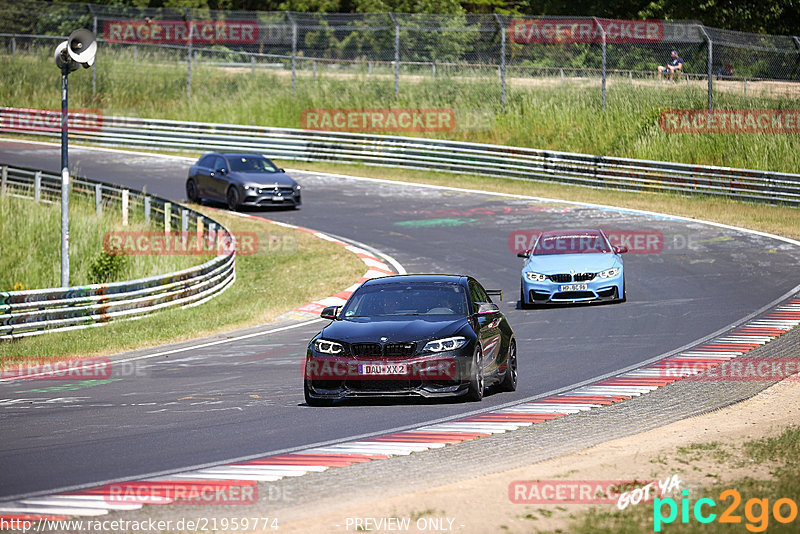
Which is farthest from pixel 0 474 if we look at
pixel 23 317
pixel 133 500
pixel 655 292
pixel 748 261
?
pixel 748 261

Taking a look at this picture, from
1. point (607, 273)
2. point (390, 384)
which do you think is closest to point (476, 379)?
point (390, 384)

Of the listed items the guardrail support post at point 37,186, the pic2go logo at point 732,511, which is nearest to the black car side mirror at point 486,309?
the pic2go logo at point 732,511

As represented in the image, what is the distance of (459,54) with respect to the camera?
3841 cm

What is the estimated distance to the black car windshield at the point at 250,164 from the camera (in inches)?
1289

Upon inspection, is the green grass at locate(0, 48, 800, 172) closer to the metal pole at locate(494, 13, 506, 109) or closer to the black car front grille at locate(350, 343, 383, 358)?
the metal pole at locate(494, 13, 506, 109)

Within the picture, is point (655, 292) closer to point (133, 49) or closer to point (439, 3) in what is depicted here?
point (133, 49)

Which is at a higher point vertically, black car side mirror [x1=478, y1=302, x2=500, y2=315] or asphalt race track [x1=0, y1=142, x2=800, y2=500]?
black car side mirror [x1=478, y1=302, x2=500, y2=315]

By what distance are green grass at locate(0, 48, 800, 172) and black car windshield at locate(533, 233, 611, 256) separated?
14.0m

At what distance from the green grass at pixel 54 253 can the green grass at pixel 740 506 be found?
1689 centimetres

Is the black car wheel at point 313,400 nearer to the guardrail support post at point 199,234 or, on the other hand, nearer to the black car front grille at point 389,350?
the black car front grille at point 389,350

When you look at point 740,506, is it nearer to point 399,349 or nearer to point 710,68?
point 399,349

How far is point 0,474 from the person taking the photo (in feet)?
29.4

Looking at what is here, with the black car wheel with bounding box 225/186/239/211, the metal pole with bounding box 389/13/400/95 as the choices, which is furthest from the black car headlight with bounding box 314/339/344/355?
the metal pole with bounding box 389/13/400/95

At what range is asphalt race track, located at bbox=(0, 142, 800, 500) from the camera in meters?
10.1
